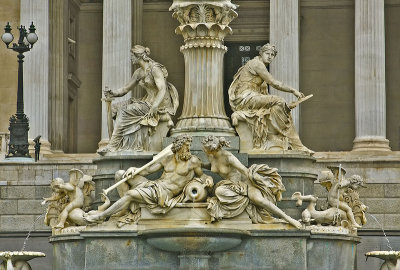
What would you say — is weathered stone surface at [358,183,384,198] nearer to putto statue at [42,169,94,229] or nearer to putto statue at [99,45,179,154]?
putto statue at [99,45,179,154]

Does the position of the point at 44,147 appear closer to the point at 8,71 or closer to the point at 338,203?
the point at 8,71

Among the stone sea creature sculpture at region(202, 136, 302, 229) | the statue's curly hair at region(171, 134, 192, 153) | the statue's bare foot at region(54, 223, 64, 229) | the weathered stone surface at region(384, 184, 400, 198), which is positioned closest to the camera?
the stone sea creature sculpture at region(202, 136, 302, 229)

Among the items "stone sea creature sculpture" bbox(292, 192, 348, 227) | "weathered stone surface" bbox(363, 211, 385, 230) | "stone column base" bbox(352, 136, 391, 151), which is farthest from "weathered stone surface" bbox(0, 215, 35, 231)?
"stone sea creature sculpture" bbox(292, 192, 348, 227)

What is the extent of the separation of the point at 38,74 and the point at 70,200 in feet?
95.8

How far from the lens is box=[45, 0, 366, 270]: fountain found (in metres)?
32.8

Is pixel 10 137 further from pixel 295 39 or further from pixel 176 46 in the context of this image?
pixel 176 46

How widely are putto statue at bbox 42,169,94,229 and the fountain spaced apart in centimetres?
2

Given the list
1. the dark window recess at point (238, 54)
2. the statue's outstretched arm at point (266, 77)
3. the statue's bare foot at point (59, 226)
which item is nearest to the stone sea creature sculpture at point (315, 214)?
the statue's outstretched arm at point (266, 77)

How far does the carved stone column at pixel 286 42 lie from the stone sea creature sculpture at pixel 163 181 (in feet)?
93.5

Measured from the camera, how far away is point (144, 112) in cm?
3538

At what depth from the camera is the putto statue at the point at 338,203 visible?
3422 centimetres

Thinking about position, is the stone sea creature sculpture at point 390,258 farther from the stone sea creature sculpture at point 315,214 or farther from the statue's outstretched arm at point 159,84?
the statue's outstretched arm at point 159,84

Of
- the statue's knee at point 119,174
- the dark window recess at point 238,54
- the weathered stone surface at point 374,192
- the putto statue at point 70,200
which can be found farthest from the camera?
the dark window recess at point 238,54

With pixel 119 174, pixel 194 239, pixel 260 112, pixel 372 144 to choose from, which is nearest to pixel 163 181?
pixel 119 174
